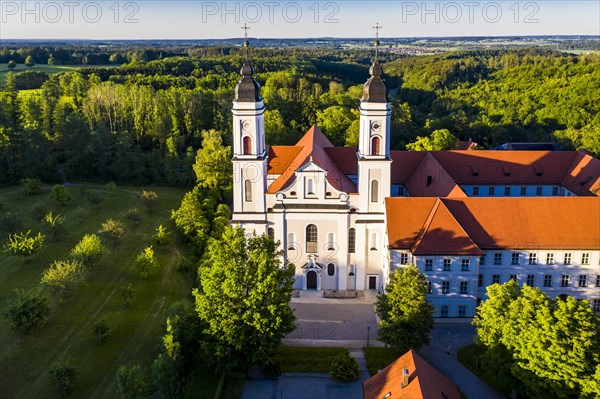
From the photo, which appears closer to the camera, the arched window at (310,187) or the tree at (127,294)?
the tree at (127,294)

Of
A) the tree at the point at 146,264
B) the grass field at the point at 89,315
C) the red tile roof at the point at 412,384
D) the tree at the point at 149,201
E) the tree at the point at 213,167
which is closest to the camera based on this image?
the red tile roof at the point at 412,384

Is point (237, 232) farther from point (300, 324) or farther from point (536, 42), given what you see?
point (536, 42)

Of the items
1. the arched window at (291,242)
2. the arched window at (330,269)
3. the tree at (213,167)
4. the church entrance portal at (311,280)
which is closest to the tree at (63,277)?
the arched window at (291,242)

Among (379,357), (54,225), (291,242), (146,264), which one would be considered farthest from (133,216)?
(379,357)

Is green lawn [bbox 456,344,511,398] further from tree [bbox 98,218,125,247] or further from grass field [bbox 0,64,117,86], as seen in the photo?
grass field [bbox 0,64,117,86]

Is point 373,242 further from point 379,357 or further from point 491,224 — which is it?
point 379,357

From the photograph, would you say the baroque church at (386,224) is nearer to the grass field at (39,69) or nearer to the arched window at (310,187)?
the arched window at (310,187)

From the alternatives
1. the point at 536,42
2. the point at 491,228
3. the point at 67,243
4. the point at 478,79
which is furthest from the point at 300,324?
the point at 536,42
